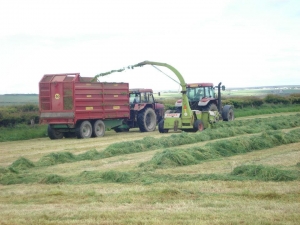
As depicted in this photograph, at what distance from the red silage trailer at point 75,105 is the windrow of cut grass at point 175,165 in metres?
7.20

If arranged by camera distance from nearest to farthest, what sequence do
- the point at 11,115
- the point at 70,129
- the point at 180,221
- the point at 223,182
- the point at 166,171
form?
the point at 180,221
the point at 223,182
the point at 166,171
the point at 70,129
the point at 11,115

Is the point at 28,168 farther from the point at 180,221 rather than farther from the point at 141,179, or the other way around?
the point at 180,221

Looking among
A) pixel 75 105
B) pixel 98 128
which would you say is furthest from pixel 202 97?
pixel 75 105

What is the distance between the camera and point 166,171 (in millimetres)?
12406

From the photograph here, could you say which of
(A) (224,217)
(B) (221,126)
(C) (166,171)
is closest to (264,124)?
(B) (221,126)

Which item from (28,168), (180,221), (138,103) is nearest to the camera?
(180,221)

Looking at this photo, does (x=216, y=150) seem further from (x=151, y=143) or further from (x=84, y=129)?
(x=84, y=129)

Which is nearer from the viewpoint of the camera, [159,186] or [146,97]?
[159,186]

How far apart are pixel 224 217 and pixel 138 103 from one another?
19376mm

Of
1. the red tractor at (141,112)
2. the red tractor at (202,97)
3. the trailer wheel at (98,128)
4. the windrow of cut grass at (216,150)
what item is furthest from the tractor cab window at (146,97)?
the windrow of cut grass at (216,150)

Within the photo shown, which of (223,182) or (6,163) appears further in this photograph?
(6,163)

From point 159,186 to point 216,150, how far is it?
18.1 ft

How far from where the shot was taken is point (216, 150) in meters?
15.5

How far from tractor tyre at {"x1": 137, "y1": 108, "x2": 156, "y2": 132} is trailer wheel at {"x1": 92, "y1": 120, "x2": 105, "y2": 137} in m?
2.36
